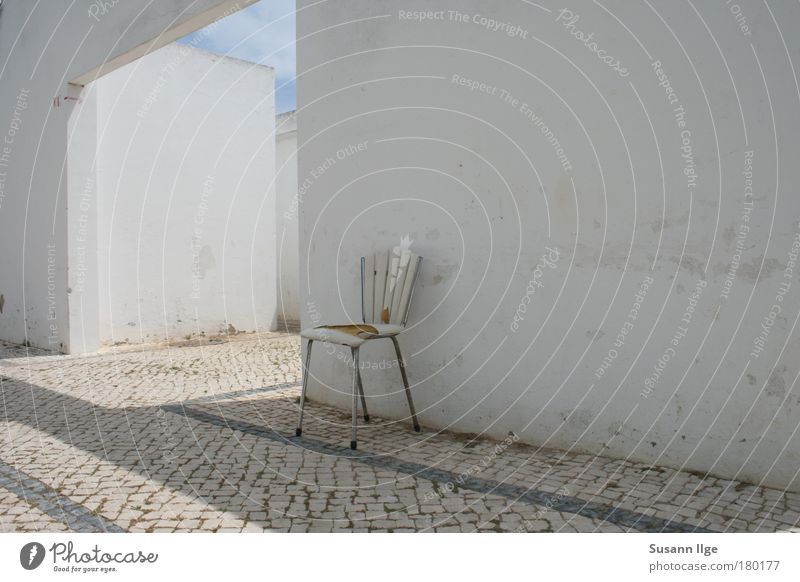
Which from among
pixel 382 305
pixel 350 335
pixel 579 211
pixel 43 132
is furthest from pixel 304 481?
pixel 43 132

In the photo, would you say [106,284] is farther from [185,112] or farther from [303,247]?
[303,247]

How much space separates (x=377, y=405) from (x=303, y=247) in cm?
128

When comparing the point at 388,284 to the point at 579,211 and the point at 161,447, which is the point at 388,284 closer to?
the point at 579,211

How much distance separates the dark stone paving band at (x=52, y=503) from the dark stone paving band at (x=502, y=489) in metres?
1.13

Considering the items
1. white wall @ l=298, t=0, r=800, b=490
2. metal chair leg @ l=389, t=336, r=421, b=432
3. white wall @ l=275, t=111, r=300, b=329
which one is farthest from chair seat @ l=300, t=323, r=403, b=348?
white wall @ l=275, t=111, r=300, b=329

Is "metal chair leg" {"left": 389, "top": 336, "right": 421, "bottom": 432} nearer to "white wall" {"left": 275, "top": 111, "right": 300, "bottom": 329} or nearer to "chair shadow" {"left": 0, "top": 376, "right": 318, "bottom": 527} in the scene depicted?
"chair shadow" {"left": 0, "top": 376, "right": 318, "bottom": 527}

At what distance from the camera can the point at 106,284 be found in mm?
7449

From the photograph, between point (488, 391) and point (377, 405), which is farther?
point (377, 405)
